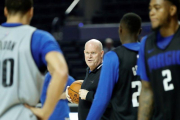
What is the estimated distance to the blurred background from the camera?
513 inches

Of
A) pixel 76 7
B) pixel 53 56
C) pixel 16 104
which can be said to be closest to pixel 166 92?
pixel 53 56

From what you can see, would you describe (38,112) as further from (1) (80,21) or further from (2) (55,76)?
(1) (80,21)

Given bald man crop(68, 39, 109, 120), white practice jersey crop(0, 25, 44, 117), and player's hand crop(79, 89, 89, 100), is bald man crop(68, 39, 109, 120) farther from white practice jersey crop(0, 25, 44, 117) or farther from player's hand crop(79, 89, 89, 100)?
white practice jersey crop(0, 25, 44, 117)

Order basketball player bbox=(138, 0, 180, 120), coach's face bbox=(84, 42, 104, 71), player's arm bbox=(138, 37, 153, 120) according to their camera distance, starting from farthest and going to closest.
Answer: coach's face bbox=(84, 42, 104, 71), player's arm bbox=(138, 37, 153, 120), basketball player bbox=(138, 0, 180, 120)

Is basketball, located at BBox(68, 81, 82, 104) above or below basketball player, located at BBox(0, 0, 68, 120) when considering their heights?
below

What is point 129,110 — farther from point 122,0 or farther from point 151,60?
point 122,0

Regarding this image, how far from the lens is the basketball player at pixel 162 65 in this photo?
264 centimetres

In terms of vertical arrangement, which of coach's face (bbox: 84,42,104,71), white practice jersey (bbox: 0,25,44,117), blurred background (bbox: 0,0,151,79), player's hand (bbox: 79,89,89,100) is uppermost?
white practice jersey (bbox: 0,25,44,117)

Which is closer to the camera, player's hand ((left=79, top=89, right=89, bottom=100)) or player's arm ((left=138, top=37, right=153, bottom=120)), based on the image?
player's arm ((left=138, top=37, right=153, bottom=120))

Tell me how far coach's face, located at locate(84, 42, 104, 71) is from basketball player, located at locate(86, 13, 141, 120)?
906 mm

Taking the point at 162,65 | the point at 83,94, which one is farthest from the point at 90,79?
the point at 162,65

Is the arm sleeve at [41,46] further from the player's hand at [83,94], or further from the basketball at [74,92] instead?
the basketball at [74,92]

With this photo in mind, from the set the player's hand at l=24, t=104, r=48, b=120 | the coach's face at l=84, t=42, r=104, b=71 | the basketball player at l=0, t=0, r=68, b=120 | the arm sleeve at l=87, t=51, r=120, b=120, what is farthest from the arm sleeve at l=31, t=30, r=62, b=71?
the coach's face at l=84, t=42, r=104, b=71

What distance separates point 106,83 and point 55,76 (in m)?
1.03
